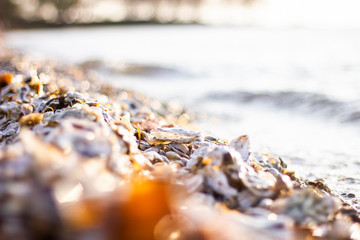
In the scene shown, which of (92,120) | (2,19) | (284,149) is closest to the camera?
(92,120)

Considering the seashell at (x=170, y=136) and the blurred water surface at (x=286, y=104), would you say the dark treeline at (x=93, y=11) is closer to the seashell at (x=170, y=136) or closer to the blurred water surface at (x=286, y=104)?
the blurred water surface at (x=286, y=104)

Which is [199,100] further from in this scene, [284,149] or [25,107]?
[25,107]

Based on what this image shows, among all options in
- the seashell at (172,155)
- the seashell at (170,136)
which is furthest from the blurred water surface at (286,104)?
the seashell at (172,155)

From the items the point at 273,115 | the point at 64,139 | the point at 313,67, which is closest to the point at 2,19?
the point at 313,67

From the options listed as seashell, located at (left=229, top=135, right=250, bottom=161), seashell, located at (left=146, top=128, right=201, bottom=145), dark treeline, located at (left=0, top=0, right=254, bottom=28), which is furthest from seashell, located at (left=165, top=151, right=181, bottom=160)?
dark treeline, located at (left=0, top=0, right=254, bottom=28)

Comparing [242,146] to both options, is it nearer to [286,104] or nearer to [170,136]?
[170,136]

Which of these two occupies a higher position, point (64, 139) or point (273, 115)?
point (64, 139)
